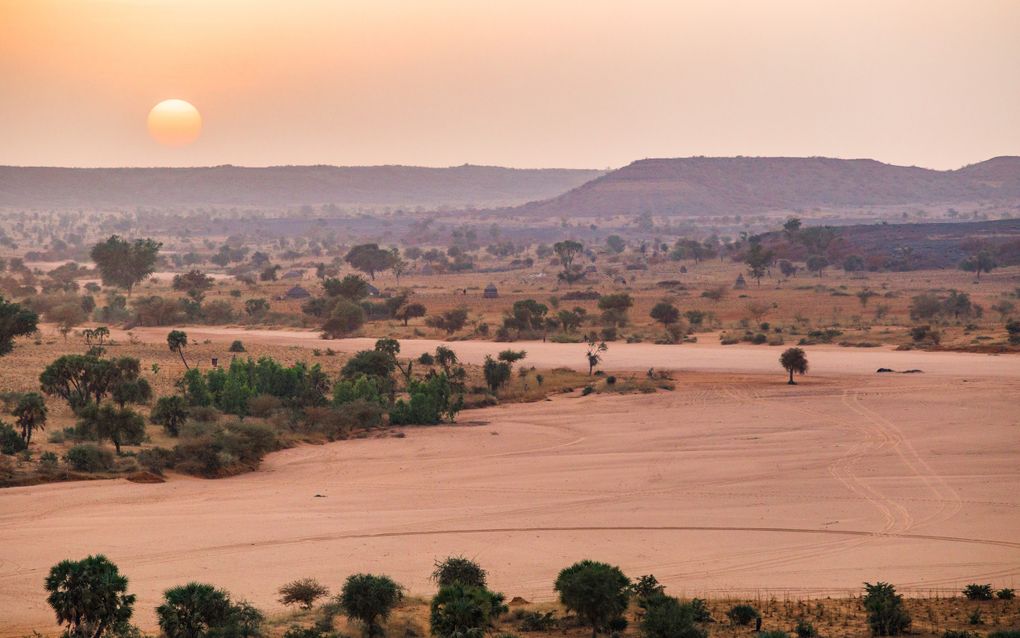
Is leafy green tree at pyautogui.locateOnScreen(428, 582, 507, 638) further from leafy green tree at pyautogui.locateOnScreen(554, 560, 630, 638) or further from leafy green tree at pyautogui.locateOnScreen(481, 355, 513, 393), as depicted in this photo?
leafy green tree at pyautogui.locateOnScreen(481, 355, 513, 393)

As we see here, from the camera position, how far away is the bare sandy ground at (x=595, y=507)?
24516 millimetres

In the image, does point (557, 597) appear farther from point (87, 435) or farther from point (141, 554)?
point (87, 435)

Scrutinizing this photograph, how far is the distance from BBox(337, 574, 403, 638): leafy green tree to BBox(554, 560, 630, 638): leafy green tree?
3.09 m

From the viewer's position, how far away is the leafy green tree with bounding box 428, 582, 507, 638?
19000 millimetres

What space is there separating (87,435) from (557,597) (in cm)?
1999

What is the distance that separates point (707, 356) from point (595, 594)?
40229 millimetres

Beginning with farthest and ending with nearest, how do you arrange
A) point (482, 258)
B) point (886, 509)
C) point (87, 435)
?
point (482, 258), point (87, 435), point (886, 509)

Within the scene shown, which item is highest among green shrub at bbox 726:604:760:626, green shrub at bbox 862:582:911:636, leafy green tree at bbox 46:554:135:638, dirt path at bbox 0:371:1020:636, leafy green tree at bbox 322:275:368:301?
leafy green tree at bbox 322:275:368:301

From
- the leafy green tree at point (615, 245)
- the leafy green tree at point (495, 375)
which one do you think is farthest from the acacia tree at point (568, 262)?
the leafy green tree at point (495, 375)

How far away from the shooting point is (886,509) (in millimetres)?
29719

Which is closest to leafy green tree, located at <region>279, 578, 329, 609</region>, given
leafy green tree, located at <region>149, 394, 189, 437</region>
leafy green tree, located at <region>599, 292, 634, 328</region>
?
leafy green tree, located at <region>149, 394, 189, 437</region>

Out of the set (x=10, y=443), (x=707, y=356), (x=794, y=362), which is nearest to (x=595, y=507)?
(x=10, y=443)

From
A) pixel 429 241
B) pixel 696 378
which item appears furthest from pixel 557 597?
pixel 429 241

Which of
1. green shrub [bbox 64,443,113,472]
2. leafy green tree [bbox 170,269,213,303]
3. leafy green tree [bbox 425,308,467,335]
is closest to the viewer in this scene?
green shrub [bbox 64,443,113,472]
